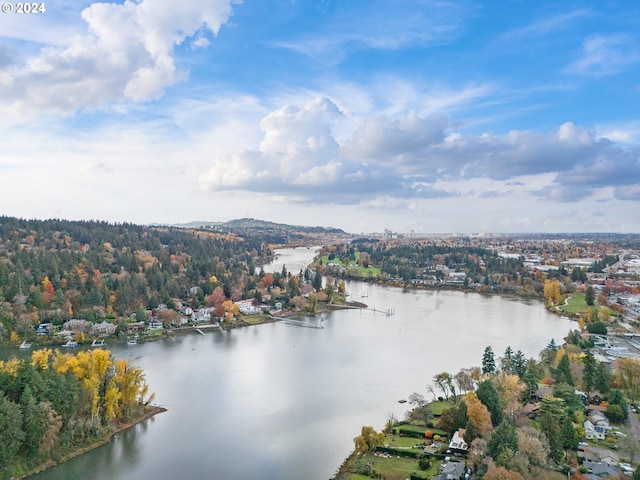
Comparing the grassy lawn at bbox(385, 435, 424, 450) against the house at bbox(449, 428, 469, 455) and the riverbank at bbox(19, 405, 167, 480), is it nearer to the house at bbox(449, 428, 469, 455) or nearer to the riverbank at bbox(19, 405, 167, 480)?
the house at bbox(449, 428, 469, 455)

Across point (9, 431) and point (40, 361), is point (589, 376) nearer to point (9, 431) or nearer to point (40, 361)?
point (9, 431)

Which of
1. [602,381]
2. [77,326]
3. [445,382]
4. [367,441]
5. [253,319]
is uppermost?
[602,381]

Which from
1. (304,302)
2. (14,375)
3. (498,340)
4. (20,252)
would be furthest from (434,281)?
(14,375)

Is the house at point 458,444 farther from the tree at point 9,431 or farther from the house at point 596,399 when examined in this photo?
the tree at point 9,431

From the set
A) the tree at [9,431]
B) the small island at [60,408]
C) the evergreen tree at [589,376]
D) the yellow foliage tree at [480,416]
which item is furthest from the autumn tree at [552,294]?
the tree at [9,431]

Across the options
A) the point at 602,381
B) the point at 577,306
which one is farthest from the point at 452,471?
the point at 577,306

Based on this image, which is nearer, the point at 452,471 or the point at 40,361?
the point at 452,471

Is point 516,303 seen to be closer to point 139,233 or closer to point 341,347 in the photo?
point 341,347
